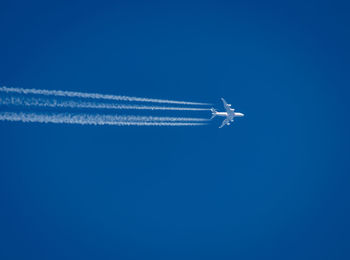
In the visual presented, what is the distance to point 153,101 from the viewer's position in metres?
27.1

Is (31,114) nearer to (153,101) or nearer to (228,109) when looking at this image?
(153,101)

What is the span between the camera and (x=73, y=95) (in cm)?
2245

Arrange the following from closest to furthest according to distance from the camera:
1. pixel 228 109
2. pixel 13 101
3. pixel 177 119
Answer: pixel 13 101 < pixel 177 119 < pixel 228 109

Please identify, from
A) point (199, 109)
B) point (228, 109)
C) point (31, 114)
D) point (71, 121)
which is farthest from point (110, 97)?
point (228, 109)

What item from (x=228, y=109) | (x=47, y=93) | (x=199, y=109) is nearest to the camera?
(x=47, y=93)

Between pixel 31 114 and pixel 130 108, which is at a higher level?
pixel 130 108

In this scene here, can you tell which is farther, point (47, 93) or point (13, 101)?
point (47, 93)

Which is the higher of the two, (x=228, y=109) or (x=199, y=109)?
(x=228, y=109)

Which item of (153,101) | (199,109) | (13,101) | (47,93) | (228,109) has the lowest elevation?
(13,101)

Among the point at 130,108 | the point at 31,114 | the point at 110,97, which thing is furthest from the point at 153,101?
the point at 31,114

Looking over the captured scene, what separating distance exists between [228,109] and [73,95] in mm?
16387

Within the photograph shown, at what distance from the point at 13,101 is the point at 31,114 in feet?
4.22

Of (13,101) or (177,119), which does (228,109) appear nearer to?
(177,119)

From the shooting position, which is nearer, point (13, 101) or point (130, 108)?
point (13, 101)
